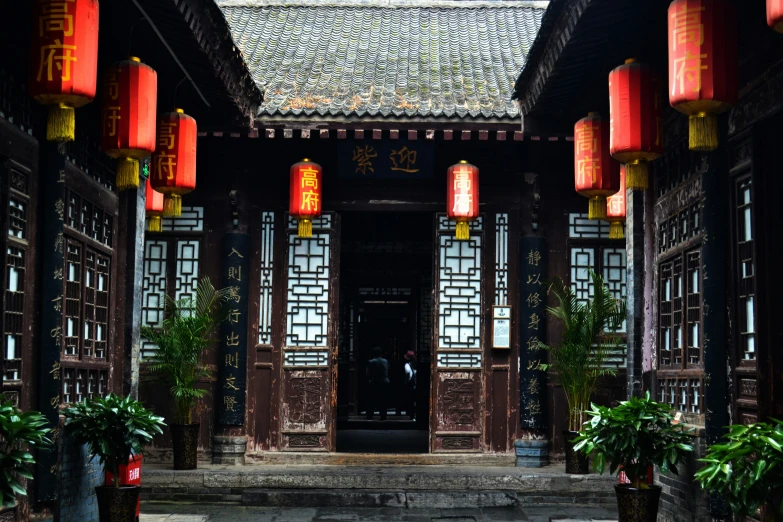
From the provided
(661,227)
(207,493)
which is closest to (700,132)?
(661,227)

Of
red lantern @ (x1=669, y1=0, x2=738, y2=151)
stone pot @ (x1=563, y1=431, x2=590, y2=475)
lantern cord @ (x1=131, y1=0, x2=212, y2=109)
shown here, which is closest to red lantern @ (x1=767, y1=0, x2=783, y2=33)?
red lantern @ (x1=669, y1=0, x2=738, y2=151)

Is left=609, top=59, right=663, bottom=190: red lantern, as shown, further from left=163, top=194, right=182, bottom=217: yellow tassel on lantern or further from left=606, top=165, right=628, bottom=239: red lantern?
left=163, top=194, right=182, bottom=217: yellow tassel on lantern

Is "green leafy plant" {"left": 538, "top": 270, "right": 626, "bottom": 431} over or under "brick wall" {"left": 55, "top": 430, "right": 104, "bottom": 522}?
over

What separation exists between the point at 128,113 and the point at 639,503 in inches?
175

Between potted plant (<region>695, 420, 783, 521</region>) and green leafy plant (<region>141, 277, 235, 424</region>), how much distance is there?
7031mm

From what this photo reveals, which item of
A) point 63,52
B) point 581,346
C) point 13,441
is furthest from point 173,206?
point 581,346

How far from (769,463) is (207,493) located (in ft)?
23.0

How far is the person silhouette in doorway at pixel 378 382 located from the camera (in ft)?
61.9

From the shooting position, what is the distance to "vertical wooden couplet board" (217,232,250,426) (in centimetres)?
1203

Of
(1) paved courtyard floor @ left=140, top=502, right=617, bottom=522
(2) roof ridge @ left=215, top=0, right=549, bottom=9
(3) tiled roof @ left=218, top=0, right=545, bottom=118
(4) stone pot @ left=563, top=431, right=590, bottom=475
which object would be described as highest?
(2) roof ridge @ left=215, top=0, right=549, bottom=9

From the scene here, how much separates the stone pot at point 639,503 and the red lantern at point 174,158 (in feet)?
13.8

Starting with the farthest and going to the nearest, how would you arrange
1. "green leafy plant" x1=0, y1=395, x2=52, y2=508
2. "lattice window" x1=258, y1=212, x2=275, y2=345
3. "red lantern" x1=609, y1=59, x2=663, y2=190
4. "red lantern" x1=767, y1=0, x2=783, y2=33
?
"lattice window" x1=258, y1=212, x2=275, y2=345, "red lantern" x1=609, y1=59, x2=663, y2=190, "green leafy plant" x1=0, y1=395, x2=52, y2=508, "red lantern" x1=767, y1=0, x2=783, y2=33

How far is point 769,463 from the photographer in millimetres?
5094

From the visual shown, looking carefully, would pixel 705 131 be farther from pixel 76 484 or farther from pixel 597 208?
pixel 76 484
